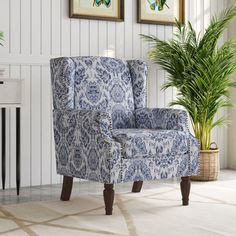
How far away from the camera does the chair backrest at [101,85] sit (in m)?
3.60

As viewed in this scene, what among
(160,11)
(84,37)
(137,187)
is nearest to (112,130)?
(137,187)

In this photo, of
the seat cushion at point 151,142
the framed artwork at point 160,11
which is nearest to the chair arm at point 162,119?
the seat cushion at point 151,142

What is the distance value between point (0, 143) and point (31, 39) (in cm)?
79

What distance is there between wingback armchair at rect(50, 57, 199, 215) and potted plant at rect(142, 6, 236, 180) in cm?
59

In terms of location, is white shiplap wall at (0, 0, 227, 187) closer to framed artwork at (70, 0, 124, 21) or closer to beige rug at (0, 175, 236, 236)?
framed artwork at (70, 0, 124, 21)

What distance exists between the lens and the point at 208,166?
4559 millimetres

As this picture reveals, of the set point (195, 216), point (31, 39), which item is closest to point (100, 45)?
point (31, 39)

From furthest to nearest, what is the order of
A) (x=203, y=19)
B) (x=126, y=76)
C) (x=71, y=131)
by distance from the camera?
(x=203, y=19) < (x=126, y=76) < (x=71, y=131)

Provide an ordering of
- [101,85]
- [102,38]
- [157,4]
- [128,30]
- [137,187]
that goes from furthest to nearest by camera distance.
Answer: [157,4], [128,30], [102,38], [137,187], [101,85]

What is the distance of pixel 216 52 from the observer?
4656mm

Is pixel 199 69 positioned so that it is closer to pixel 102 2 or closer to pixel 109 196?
pixel 102 2

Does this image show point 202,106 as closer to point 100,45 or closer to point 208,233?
point 100,45

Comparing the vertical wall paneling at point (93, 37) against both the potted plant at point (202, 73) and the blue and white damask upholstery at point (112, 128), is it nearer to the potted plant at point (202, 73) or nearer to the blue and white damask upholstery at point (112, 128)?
the potted plant at point (202, 73)

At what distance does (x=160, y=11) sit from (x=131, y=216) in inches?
85.7
